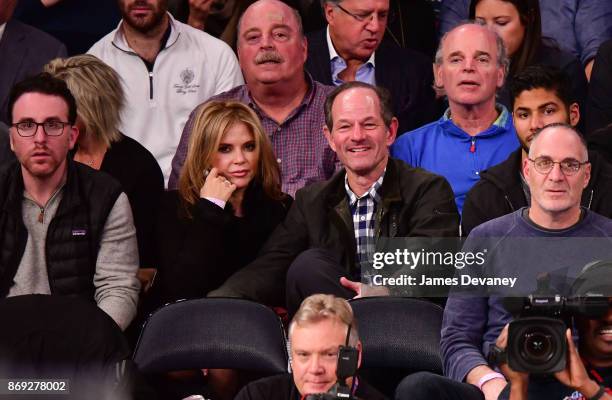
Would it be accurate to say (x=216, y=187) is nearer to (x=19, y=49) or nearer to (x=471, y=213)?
(x=471, y=213)

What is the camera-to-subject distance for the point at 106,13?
23.2ft

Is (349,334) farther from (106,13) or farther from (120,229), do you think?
(106,13)

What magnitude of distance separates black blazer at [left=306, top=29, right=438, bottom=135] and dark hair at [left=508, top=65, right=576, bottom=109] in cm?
82

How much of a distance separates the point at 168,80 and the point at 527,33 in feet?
5.36

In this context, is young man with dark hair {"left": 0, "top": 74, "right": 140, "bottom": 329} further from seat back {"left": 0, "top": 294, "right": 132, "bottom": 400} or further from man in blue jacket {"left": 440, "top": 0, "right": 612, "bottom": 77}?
man in blue jacket {"left": 440, "top": 0, "right": 612, "bottom": 77}

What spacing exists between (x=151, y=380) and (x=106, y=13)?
8.71ft

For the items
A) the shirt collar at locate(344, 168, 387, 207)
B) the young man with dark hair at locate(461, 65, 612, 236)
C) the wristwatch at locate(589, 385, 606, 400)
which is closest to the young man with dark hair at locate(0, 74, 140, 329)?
the shirt collar at locate(344, 168, 387, 207)

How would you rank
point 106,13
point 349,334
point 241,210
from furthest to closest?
point 106,13 → point 241,210 → point 349,334

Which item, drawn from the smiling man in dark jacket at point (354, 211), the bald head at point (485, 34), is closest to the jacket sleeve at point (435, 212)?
the smiling man in dark jacket at point (354, 211)

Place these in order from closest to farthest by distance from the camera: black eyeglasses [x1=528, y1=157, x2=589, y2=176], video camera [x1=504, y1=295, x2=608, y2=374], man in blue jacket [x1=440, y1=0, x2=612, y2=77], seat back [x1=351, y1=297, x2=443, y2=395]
Result: video camera [x1=504, y1=295, x2=608, y2=374] < black eyeglasses [x1=528, y1=157, x2=589, y2=176] < seat back [x1=351, y1=297, x2=443, y2=395] < man in blue jacket [x1=440, y1=0, x2=612, y2=77]

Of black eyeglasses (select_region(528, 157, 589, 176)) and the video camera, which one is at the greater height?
black eyeglasses (select_region(528, 157, 589, 176))

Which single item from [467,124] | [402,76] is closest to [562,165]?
[467,124]

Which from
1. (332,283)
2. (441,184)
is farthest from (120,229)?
(441,184)

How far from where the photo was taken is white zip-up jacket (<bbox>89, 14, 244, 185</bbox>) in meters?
6.50
